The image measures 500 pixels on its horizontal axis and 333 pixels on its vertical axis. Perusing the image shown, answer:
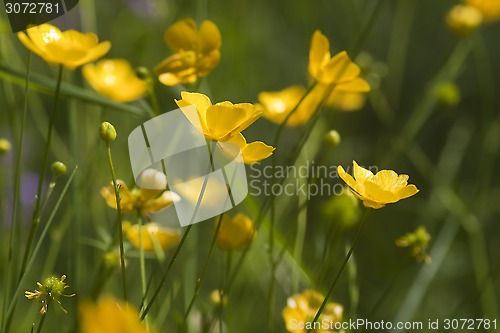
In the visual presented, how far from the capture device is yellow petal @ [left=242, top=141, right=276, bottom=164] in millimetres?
557

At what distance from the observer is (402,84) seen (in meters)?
1.75

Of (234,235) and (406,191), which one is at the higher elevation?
(406,191)

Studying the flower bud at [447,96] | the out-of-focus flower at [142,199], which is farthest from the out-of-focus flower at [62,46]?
the flower bud at [447,96]

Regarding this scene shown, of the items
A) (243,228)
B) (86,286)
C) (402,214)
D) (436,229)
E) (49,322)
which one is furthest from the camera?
(402,214)

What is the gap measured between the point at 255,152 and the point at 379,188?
0.09 metres

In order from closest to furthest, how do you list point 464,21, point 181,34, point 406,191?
point 406,191, point 181,34, point 464,21

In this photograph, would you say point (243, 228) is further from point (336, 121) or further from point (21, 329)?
point (336, 121)

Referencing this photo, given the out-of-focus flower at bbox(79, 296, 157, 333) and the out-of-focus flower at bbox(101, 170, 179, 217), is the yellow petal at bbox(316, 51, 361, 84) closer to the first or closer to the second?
the out-of-focus flower at bbox(101, 170, 179, 217)

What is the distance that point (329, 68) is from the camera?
723 mm

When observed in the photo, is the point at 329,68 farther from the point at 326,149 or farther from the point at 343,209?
the point at 326,149

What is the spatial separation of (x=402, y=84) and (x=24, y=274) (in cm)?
132

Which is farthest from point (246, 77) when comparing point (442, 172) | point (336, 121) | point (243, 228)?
point (243, 228)

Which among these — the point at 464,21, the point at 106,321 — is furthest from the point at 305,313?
the point at 464,21

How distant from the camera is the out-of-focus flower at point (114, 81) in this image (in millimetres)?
910
